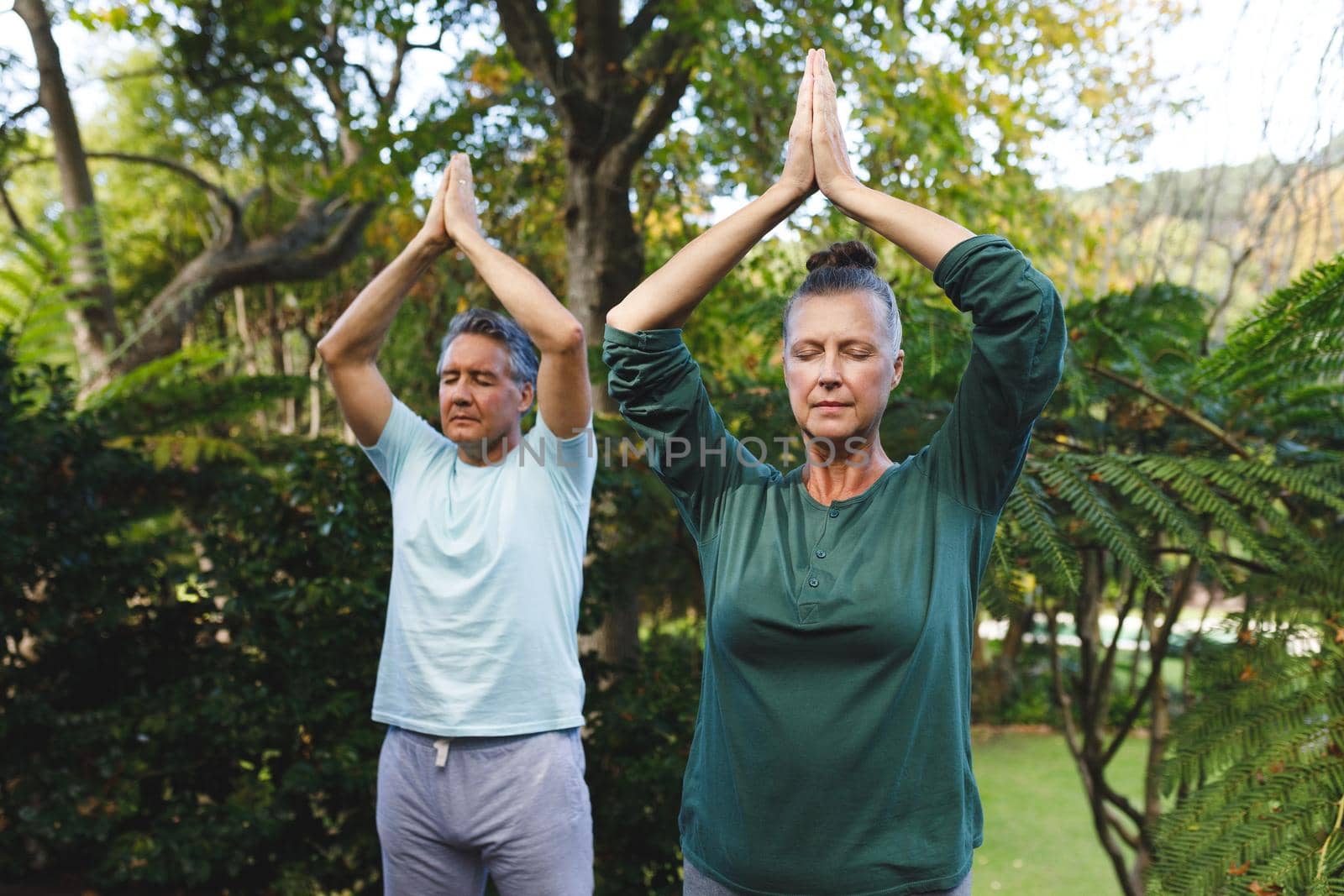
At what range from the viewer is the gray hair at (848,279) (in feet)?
4.90

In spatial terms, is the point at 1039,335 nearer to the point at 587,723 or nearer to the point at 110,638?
the point at 587,723

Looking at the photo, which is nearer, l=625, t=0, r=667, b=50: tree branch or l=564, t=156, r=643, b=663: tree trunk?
l=564, t=156, r=643, b=663: tree trunk

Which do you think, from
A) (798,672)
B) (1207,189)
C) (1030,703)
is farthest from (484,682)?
(1030,703)

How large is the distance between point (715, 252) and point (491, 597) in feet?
2.92

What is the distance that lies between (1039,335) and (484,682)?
124cm

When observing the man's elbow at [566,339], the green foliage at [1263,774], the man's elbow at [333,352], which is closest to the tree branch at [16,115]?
the man's elbow at [333,352]

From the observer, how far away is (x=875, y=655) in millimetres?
1378

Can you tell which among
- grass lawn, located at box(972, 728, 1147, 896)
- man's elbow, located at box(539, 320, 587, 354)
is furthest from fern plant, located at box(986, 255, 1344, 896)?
grass lawn, located at box(972, 728, 1147, 896)

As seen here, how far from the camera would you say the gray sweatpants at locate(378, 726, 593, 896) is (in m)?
1.98

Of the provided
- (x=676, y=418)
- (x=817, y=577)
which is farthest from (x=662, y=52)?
(x=817, y=577)

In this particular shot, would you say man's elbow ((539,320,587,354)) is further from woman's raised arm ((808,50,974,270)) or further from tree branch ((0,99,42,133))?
tree branch ((0,99,42,133))

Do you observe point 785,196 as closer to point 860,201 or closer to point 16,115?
point 860,201

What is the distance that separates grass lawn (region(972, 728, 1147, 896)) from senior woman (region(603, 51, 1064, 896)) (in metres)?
5.17

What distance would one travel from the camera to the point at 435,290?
7.28 metres
